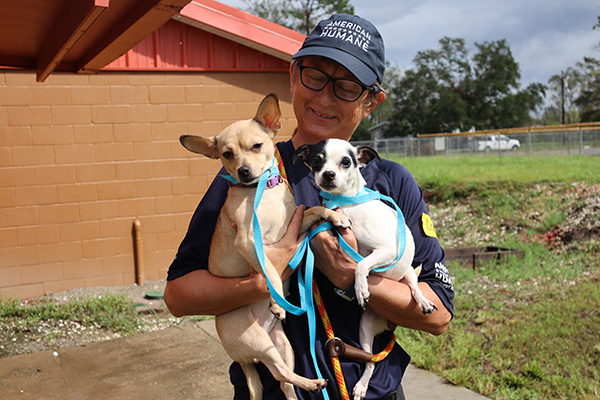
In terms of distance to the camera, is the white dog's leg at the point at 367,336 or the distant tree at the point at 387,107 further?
the distant tree at the point at 387,107

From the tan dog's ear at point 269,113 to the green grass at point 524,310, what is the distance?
3280mm

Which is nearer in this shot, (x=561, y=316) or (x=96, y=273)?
(x=561, y=316)

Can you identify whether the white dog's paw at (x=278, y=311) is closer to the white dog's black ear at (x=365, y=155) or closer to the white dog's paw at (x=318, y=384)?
the white dog's paw at (x=318, y=384)

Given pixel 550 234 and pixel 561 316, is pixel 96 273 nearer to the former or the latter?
pixel 561 316

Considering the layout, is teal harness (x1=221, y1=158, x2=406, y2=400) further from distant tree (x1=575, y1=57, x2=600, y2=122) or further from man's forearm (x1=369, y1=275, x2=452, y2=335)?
distant tree (x1=575, y1=57, x2=600, y2=122)

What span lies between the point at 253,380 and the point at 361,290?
1.94ft

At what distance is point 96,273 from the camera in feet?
26.0

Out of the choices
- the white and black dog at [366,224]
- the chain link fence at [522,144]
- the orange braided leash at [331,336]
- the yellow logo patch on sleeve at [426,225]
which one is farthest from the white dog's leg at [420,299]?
Result: the chain link fence at [522,144]

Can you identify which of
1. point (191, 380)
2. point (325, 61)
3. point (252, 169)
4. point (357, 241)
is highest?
point (325, 61)

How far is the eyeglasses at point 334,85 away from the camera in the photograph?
88.9 inches

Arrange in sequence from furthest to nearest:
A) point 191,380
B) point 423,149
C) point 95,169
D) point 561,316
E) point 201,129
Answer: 1. point 423,149
2. point 201,129
3. point 95,169
4. point 561,316
5. point 191,380

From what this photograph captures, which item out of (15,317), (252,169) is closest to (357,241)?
(252,169)

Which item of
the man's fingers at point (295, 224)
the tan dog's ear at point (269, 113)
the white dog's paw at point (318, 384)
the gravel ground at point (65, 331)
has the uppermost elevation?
the tan dog's ear at point (269, 113)

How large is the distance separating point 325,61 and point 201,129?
6.34 meters
